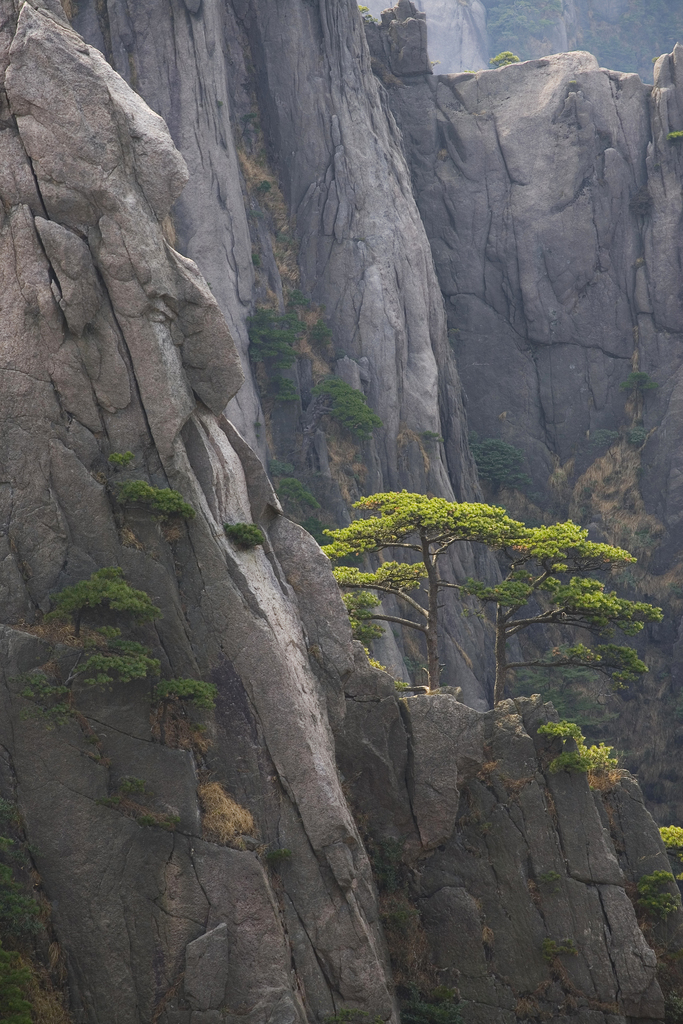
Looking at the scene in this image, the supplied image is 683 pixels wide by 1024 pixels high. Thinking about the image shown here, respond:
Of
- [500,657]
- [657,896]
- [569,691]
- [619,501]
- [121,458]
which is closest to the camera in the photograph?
[121,458]

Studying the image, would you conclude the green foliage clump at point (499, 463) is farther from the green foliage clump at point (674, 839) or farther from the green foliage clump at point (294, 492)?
the green foliage clump at point (674, 839)

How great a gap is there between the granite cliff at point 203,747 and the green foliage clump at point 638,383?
39.2 meters

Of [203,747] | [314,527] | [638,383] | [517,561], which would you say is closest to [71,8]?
[314,527]

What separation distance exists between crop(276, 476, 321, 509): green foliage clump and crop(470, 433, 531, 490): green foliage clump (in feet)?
57.3

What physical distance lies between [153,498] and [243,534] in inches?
94.7

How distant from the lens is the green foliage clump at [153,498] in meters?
18.2

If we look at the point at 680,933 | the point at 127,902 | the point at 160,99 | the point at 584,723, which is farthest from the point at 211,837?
the point at 160,99

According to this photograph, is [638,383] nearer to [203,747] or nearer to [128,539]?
[128,539]

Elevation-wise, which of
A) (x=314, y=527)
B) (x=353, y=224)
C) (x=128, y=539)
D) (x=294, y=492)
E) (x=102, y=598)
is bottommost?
(x=314, y=527)

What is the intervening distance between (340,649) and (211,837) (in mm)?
5733

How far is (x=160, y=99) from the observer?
45.8 m

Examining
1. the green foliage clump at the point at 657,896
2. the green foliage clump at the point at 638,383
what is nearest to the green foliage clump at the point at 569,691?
the green foliage clump at the point at 638,383

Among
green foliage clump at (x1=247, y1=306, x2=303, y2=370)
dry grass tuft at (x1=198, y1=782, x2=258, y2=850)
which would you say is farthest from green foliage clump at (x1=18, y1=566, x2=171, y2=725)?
green foliage clump at (x1=247, y1=306, x2=303, y2=370)

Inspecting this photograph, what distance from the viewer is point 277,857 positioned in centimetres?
1772
